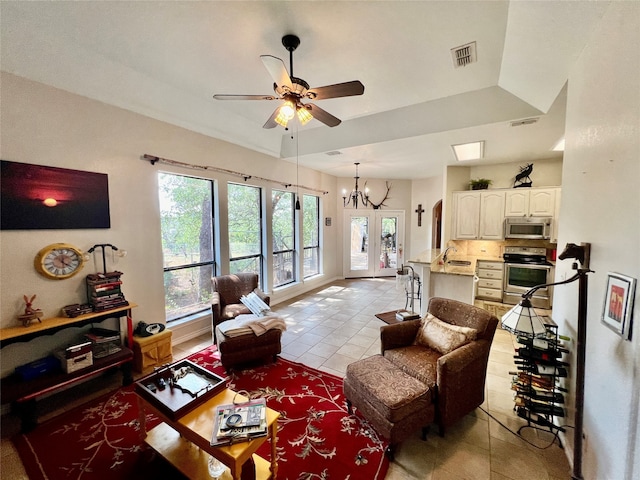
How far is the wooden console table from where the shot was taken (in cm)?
198

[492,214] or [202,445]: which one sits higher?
[492,214]

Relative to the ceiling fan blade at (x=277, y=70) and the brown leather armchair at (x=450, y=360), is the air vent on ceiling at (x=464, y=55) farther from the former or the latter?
the brown leather armchair at (x=450, y=360)

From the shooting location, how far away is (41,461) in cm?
174

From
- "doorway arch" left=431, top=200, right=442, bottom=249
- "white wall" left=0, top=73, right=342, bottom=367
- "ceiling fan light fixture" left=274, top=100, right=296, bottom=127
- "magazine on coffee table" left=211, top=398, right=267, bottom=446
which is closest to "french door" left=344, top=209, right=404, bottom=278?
"doorway arch" left=431, top=200, right=442, bottom=249

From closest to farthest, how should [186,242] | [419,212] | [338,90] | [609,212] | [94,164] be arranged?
[609,212]
[338,90]
[94,164]
[186,242]
[419,212]

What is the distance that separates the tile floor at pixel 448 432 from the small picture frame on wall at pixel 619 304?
123 cm

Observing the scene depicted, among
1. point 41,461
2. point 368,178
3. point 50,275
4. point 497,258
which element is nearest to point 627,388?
point 41,461

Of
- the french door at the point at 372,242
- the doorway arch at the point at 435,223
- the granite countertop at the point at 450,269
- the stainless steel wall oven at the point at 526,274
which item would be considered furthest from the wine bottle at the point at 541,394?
the doorway arch at the point at 435,223

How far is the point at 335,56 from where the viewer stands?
244 centimetres

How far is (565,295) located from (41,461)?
3.97 meters

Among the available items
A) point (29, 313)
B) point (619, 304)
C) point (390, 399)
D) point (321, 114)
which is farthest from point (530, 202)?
point (29, 313)

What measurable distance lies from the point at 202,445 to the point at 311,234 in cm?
525

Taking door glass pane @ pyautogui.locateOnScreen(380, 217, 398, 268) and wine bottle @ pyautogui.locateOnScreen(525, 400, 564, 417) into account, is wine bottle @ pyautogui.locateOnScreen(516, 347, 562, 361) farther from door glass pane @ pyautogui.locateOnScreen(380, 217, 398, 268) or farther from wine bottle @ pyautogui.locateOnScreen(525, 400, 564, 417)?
door glass pane @ pyautogui.locateOnScreen(380, 217, 398, 268)

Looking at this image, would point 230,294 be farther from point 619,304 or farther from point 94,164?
point 619,304
